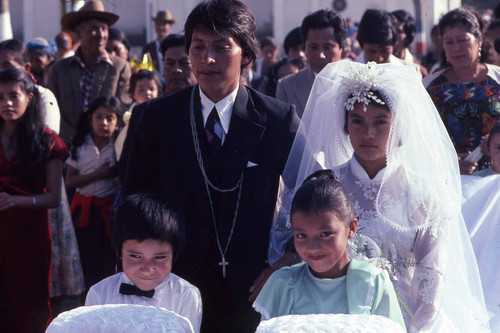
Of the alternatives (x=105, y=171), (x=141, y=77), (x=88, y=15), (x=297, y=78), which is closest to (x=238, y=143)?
(x=297, y=78)

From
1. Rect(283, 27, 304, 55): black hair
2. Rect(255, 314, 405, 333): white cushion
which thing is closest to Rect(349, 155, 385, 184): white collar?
Rect(255, 314, 405, 333): white cushion

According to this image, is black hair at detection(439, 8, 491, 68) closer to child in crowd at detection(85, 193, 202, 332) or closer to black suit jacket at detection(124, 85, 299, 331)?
black suit jacket at detection(124, 85, 299, 331)

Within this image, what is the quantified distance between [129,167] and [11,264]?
6.01 ft

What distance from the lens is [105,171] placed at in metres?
5.84

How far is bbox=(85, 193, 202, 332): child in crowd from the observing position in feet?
10.4

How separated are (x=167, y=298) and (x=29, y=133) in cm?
220

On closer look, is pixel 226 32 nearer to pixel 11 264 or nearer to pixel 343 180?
pixel 343 180

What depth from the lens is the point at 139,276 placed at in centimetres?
317

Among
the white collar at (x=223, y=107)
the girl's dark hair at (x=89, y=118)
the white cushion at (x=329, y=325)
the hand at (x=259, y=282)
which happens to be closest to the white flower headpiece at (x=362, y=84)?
the white collar at (x=223, y=107)

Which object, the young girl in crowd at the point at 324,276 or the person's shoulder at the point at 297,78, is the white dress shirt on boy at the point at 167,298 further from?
the person's shoulder at the point at 297,78

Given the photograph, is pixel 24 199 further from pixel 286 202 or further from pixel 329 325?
pixel 329 325

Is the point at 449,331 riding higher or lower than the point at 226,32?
lower

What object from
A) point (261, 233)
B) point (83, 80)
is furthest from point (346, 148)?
point (83, 80)

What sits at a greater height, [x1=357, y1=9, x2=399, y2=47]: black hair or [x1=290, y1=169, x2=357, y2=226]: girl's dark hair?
[x1=357, y1=9, x2=399, y2=47]: black hair
